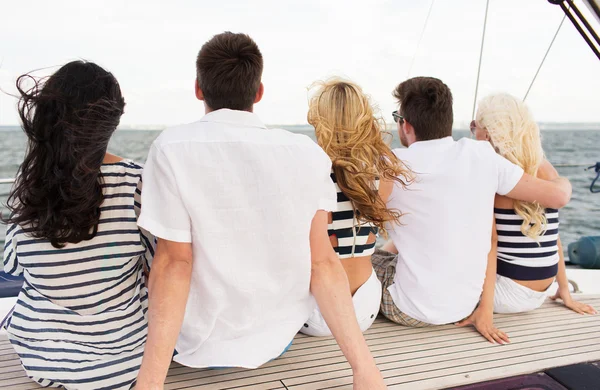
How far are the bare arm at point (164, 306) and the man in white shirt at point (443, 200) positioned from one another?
3.04 feet

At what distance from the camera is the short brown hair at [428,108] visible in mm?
1949

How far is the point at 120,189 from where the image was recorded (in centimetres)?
147

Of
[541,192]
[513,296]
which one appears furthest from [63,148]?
[513,296]

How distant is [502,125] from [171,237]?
1.38m

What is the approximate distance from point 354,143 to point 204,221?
2.14ft

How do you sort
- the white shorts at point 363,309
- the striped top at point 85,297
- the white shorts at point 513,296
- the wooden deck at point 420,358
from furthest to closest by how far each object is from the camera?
the white shorts at point 513,296
the white shorts at point 363,309
the wooden deck at point 420,358
the striped top at point 85,297

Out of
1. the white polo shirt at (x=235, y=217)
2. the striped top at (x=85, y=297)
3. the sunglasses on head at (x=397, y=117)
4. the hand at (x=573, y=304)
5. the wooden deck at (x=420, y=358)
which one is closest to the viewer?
the white polo shirt at (x=235, y=217)

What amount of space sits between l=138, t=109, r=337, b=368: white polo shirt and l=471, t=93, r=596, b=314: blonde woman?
92 centimetres

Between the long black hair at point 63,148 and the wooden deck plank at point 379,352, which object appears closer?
the long black hair at point 63,148

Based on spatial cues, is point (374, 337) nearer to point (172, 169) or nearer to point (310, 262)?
point (310, 262)

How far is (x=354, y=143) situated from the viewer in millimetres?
1777

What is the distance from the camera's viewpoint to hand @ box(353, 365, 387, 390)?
4.82 feet

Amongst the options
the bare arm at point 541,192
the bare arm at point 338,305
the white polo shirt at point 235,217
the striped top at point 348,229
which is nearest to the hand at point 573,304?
the bare arm at point 541,192

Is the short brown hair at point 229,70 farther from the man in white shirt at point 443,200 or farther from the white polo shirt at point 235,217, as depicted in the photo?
the man in white shirt at point 443,200
